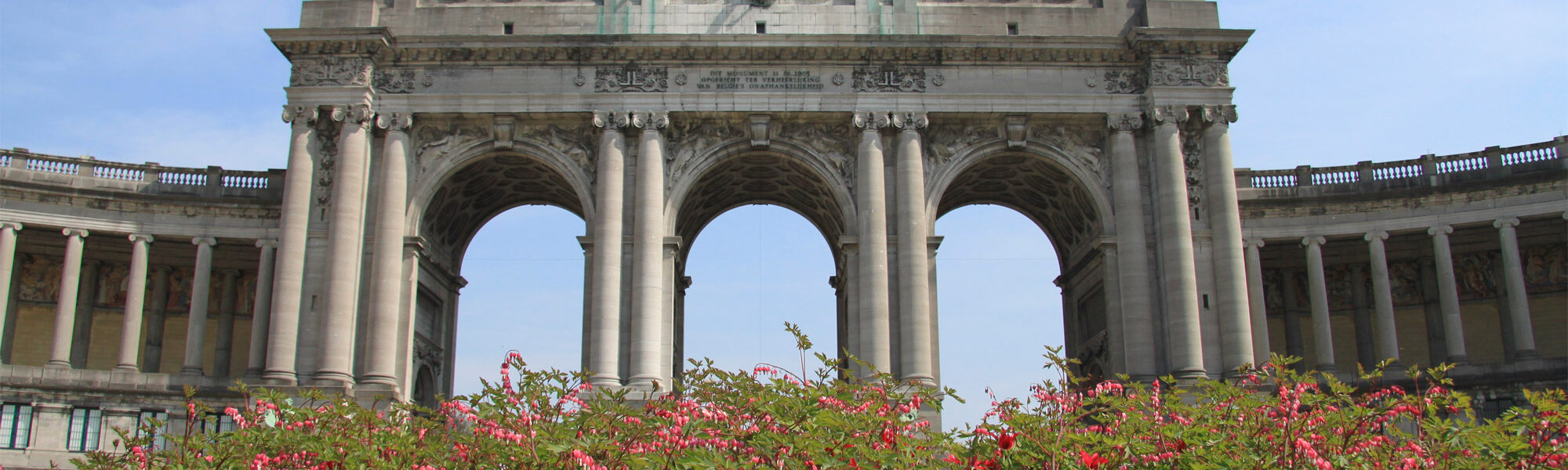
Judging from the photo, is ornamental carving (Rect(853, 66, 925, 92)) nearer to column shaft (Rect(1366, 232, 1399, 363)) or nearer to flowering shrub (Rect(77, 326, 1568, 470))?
column shaft (Rect(1366, 232, 1399, 363))

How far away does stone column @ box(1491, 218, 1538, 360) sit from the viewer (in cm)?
4084

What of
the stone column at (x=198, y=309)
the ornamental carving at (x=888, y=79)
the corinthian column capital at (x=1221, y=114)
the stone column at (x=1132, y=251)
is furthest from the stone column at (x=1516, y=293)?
the stone column at (x=198, y=309)

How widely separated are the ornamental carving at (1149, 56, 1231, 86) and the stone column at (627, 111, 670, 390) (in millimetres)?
15041

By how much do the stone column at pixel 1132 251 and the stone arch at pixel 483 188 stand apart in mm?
16002

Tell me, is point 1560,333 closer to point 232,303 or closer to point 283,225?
point 283,225

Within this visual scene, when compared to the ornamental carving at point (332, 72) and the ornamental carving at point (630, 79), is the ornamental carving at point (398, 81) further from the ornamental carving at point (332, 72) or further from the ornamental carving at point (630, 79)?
the ornamental carving at point (630, 79)

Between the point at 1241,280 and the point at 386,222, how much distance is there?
25263 millimetres

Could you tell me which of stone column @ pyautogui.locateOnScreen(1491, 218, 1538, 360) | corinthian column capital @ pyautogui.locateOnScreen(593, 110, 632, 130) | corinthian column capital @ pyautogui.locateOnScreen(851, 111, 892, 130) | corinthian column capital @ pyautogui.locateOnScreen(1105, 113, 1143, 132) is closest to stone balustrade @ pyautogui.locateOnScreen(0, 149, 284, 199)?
corinthian column capital @ pyautogui.locateOnScreen(593, 110, 632, 130)

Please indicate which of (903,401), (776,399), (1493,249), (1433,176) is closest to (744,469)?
(776,399)

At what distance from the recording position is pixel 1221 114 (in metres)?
39.0

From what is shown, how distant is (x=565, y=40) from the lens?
128 ft

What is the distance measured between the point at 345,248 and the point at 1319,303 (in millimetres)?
31379

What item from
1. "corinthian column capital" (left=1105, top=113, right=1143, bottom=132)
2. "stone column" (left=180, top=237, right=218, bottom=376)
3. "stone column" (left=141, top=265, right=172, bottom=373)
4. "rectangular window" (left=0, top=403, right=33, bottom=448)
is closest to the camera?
"rectangular window" (left=0, top=403, right=33, bottom=448)

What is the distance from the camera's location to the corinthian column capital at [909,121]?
1535 inches
